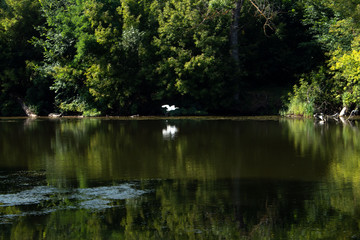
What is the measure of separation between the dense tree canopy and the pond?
14.0 metres

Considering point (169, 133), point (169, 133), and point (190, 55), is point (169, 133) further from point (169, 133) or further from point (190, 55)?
point (190, 55)

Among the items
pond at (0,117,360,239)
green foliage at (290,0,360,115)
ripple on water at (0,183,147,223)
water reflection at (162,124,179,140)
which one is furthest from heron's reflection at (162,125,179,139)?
green foliage at (290,0,360,115)

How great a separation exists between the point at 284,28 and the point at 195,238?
28.9m

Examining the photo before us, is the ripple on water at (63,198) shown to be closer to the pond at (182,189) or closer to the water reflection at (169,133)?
the pond at (182,189)

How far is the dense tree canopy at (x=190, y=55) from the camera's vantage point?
30.0m

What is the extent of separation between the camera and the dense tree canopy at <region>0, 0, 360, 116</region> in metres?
30.0

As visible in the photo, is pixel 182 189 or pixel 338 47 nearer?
pixel 182 189

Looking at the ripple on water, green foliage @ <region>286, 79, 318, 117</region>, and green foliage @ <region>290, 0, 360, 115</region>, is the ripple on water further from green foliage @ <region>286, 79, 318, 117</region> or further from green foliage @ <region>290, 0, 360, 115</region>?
green foliage @ <region>286, 79, 318, 117</region>

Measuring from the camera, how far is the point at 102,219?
729 centimetres

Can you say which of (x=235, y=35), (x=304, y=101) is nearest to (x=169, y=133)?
(x=304, y=101)

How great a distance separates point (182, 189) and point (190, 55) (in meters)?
22.2

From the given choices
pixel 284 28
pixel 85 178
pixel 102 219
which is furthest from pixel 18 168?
pixel 284 28

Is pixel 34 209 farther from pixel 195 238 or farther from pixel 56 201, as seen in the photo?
pixel 195 238

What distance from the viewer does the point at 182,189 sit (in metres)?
9.16
